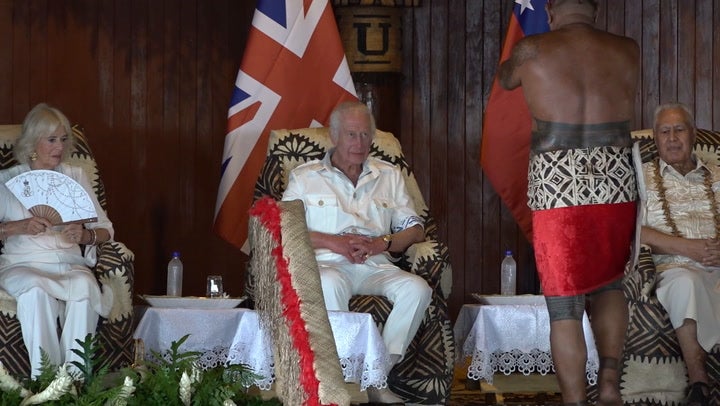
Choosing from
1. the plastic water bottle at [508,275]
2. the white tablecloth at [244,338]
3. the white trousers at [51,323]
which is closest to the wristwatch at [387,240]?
the white tablecloth at [244,338]

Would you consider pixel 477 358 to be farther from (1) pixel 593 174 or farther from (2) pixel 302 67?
(2) pixel 302 67

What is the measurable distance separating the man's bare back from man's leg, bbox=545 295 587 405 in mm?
560

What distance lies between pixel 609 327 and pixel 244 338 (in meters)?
1.50

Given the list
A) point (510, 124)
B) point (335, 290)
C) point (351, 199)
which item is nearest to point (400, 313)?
point (335, 290)

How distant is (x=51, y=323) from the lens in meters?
4.44

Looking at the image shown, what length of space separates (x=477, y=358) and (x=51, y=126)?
1.93 metres

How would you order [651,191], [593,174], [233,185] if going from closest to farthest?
[593,174]
[651,191]
[233,185]

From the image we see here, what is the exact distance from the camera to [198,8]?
6465mm

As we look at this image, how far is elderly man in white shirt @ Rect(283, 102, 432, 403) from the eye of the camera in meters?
4.85

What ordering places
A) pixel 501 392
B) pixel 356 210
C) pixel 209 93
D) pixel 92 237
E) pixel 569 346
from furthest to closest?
pixel 209 93 → pixel 501 392 → pixel 356 210 → pixel 92 237 → pixel 569 346

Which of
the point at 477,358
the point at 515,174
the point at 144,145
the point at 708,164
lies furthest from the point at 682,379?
the point at 144,145

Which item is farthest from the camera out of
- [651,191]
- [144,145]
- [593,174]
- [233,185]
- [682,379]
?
[144,145]

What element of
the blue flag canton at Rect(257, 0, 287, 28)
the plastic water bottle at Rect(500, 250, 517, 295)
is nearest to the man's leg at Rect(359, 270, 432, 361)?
the plastic water bottle at Rect(500, 250, 517, 295)

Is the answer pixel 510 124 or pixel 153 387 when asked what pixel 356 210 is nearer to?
pixel 510 124
